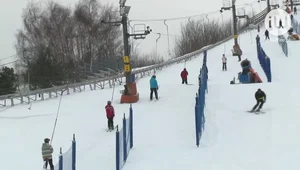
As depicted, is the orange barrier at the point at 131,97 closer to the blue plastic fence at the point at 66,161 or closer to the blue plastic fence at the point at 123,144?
the blue plastic fence at the point at 123,144

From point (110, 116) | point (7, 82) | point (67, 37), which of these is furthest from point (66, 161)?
point (67, 37)

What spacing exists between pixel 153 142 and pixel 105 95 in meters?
14.8

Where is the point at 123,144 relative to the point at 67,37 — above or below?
below

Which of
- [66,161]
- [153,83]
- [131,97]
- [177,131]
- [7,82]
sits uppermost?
[7,82]

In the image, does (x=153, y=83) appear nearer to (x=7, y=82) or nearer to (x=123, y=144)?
(x=123, y=144)

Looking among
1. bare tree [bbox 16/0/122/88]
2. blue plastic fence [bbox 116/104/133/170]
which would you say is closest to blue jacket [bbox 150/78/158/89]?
blue plastic fence [bbox 116/104/133/170]

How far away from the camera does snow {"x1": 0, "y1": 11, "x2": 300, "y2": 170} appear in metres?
12.6

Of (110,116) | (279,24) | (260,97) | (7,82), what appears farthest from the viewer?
(7,82)

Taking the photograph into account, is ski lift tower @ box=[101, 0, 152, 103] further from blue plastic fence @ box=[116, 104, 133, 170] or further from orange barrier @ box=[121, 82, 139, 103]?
blue plastic fence @ box=[116, 104, 133, 170]

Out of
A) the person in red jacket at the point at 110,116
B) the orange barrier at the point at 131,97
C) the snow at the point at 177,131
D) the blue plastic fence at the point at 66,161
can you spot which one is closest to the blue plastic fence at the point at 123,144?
the snow at the point at 177,131

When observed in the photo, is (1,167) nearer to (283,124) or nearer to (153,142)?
(153,142)

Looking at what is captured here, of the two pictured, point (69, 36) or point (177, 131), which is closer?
point (177, 131)

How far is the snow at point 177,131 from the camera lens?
41.5 ft

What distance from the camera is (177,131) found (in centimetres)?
1652
